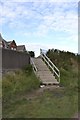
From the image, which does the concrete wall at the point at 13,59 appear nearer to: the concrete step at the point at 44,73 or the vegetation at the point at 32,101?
the concrete step at the point at 44,73

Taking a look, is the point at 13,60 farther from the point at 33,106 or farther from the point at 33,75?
the point at 33,106

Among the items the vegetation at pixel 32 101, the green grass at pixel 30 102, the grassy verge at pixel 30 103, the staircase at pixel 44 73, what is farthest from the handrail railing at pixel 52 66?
the grassy verge at pixel 30 103

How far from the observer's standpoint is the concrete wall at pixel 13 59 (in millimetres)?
19453

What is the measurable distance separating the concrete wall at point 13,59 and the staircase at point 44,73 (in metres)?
1.22

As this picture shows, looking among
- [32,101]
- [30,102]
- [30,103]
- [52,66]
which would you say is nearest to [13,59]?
[52,66]

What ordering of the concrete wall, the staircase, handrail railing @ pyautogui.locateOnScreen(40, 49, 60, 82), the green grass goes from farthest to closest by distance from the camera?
handrail railing @ pyautogui.locateOnScreen(40, 49, 60, 82) → the staircase → the concrete wall → the green grass

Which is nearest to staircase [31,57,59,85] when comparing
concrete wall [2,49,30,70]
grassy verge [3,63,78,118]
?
concrete wall [2,49,30,70]

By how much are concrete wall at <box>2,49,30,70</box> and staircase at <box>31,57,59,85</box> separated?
1.22m

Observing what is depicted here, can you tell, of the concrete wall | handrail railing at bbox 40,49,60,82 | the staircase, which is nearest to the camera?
the concrete wall

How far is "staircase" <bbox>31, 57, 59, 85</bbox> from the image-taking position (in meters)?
19.8

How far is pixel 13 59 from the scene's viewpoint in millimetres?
21234

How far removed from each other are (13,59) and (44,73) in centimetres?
282

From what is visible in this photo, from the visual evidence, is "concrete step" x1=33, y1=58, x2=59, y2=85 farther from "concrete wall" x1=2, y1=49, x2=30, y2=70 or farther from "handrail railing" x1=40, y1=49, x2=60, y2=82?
"concrete wall" x1=2, y1=49, x2=30, y2=70

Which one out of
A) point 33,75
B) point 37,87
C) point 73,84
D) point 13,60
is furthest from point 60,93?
point 13,60
